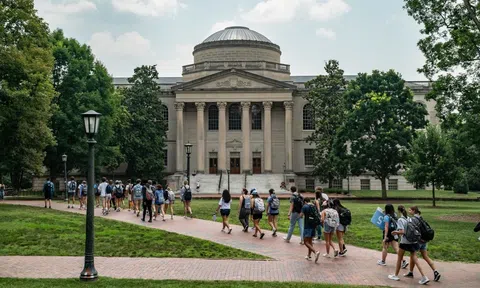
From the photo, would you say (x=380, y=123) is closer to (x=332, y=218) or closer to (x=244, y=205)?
(x=244, y=205)

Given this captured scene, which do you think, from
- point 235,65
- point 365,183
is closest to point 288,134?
point 235,65

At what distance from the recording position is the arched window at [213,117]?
2499 inches

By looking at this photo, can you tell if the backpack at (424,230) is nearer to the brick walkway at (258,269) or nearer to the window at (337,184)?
the brick walkway at (258,269)

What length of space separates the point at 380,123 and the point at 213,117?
2463 centimetres

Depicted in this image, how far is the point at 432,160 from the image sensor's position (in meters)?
35.9

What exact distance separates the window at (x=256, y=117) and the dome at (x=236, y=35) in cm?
1093

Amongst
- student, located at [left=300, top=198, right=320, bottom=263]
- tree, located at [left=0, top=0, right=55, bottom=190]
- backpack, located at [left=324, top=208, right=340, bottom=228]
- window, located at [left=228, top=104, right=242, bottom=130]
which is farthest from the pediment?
backpack, located at [left=324, top=208, right=340, bottom=228]

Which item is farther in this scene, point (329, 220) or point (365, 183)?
point (365, 183)

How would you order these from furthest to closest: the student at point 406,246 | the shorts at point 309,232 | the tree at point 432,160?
the tree at point 432,160 < the shorts at point 309,232 < the student at point 406,246

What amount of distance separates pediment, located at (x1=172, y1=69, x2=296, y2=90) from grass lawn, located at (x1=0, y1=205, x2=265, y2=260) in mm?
40461

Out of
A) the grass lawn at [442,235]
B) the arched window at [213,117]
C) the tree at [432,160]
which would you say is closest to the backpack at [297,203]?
the grass lawn at [442,235]

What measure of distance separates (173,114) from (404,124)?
105 ft

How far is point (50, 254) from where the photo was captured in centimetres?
1493

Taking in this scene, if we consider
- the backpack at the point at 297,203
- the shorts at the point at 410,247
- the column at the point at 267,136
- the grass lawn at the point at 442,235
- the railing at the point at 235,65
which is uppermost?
the railing at the point at 235,65
